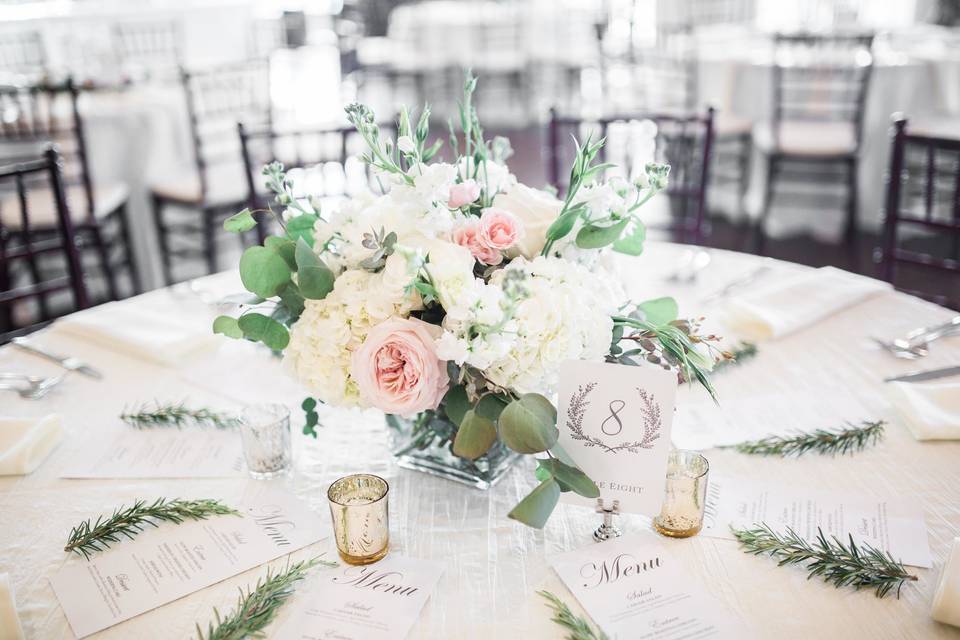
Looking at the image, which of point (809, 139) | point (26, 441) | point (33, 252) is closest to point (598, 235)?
point (26, 441)

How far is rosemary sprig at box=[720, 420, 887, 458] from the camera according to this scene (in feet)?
3.75

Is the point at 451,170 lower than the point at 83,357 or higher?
higher

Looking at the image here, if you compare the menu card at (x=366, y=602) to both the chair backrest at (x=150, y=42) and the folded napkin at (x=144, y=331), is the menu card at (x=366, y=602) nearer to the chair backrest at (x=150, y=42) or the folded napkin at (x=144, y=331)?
the folded napkin at (x=144, y=331)

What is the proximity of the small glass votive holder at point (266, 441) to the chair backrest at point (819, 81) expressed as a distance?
321cm

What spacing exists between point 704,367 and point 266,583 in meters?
0.57

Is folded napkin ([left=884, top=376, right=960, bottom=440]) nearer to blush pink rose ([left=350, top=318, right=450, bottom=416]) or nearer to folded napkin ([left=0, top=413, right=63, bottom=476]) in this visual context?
blush pink rose ([left=350, top=318, right=450, bottom=416])

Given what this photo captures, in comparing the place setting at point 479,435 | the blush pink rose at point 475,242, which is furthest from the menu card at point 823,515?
the blush pink rose at point 475,242

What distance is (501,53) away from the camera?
21.3ft

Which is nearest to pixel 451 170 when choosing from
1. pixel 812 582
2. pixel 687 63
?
pixel 812 582

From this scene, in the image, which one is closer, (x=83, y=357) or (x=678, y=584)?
(x=678, y=584)

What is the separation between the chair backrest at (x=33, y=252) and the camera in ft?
6.21

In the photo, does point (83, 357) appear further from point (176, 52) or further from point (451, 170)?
point (176, 52)

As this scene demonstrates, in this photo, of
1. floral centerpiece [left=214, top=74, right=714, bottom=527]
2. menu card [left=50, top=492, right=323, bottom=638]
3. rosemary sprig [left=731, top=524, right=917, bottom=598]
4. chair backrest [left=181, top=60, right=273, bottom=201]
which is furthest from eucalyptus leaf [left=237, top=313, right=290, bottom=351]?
chair backrest [left=181, top=60, right=273, bottom=201]

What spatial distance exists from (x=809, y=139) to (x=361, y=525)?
3.53 m
